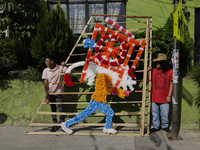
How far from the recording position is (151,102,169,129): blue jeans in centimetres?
395

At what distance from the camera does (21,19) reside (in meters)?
6.04

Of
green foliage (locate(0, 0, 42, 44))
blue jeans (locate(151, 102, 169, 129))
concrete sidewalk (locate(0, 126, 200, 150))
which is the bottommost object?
concrete sidewalk (locate(0, 126, 200, 150))

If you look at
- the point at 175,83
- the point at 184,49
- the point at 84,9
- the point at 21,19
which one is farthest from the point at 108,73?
the point at 21,19

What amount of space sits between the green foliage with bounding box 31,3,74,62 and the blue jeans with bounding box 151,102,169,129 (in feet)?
9.28

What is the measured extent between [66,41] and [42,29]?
0.72 m

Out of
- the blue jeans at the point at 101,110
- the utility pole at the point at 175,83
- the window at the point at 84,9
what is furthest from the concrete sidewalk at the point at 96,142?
the window at the point at 84,9

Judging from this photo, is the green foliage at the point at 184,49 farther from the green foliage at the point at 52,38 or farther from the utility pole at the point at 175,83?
the green foliage at the point at 52,38

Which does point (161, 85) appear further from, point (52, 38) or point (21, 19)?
point (21, 19)

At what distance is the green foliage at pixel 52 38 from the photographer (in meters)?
4.89

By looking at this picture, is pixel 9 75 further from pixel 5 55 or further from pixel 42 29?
pixel 42 29

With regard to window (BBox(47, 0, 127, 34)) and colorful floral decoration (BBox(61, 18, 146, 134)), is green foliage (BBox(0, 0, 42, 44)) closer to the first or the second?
window (BBox(47, 0, 127, 34))

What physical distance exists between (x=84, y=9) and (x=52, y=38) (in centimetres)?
239

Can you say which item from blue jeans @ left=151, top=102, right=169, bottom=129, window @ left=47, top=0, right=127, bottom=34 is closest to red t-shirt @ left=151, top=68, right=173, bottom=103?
blue jeans @ left=151, top=102, right=169, bottom=129

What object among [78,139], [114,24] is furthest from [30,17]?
[78,139]
